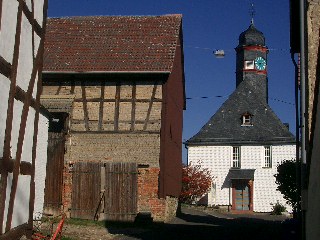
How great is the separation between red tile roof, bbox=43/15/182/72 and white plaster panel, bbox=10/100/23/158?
489 inches

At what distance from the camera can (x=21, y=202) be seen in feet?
30.0

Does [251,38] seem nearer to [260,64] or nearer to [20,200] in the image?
[260,64]

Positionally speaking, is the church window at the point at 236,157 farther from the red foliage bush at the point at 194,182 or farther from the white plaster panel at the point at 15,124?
the white plaster panel at the point at 15,124

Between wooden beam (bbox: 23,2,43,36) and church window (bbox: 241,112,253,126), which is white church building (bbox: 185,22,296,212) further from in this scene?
wooden beam (bbox: 23,2,43,36)

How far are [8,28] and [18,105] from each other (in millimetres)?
1422

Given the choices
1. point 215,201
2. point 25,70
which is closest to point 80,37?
point 25,70

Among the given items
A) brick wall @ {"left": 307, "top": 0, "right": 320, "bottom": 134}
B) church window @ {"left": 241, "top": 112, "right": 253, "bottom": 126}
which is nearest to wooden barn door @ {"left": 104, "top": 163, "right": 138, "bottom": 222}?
brick wall @ {"left": 307, "top": 0, "right": 320, "bottom": 134}

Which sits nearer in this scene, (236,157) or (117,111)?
(117,111)

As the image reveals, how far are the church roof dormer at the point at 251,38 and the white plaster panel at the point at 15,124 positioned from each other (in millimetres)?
45899

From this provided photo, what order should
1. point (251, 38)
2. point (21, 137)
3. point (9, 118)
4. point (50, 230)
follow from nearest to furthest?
point (9, 118) < point (21, 137) < point (50, 230) < point (251, 38)

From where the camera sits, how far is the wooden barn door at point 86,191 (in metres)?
20.5

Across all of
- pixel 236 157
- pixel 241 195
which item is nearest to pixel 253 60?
pixel 236 157

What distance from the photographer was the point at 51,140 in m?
20.9

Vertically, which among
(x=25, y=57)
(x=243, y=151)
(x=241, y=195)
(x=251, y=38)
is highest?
(x=251, y=38)
